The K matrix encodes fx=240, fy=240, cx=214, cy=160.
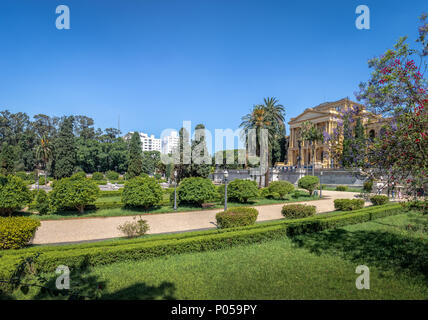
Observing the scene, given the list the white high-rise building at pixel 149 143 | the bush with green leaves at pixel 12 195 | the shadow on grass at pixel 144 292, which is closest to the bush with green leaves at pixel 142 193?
the bush with green leaves at pixel 12 195

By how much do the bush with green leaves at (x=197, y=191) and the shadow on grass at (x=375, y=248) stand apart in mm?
8606

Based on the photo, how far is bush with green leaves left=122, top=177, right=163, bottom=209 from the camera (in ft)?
52.0

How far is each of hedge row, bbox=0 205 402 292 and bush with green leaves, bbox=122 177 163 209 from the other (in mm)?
7652

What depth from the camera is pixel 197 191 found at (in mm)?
17219

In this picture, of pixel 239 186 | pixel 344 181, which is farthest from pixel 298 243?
pixel 344 181

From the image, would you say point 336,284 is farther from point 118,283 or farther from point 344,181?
point 344,181

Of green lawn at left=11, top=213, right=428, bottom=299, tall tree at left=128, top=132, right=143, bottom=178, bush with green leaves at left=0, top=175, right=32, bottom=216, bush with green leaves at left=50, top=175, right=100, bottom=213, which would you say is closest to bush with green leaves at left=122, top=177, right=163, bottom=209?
bush with green leaves at left=50, top=175, right=100, bottom=213

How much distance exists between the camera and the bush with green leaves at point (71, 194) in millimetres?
14344

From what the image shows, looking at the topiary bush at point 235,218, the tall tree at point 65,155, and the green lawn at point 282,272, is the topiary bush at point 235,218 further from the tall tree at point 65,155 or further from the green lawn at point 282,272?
the tall tree at point 65,155

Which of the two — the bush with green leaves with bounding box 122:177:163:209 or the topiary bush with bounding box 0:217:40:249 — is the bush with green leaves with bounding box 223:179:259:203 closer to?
the bush with green leaves with bounding box 122:177:163:209

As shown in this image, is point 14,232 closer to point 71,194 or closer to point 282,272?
point 71,194

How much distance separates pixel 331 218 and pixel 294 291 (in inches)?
296

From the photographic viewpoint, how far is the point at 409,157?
5.04m

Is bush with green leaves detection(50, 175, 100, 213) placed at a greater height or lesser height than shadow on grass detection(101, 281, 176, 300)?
greater
